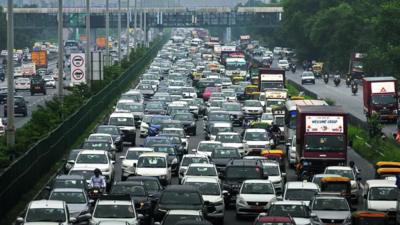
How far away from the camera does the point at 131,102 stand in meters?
62.5

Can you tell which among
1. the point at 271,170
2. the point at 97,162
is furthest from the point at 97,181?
the point at 271,170

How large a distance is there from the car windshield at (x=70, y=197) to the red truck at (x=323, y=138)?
13103mm

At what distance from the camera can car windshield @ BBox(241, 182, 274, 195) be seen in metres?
31.1

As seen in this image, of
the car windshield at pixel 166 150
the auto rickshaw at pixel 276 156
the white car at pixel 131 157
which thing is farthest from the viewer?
the car windshield at pixel 166 150

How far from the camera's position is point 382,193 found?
30.8m

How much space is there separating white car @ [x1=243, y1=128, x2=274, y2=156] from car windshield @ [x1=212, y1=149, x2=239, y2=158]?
4281mm

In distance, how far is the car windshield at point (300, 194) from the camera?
3067 centimetres

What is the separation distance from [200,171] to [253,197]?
453 centimetres

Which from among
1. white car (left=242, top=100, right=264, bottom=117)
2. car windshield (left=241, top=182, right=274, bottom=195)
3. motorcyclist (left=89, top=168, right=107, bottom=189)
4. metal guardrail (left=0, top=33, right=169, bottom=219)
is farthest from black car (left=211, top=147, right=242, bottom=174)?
white car (left=242, top=100, right=264, bottom=117)

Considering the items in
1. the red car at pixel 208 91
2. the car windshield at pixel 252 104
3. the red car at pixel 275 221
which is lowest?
the red car at pixel 208 91

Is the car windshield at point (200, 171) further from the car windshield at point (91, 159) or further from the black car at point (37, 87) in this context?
the black car at point (37, 87)

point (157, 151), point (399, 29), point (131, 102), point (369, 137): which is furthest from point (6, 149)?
point (399, 29)

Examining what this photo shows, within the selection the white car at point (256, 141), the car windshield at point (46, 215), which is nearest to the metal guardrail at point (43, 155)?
the car windshield at point (46, 215)

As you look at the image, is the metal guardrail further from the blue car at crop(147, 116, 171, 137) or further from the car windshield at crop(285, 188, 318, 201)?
the car windshield at crop(285, 188, 318, 201)
